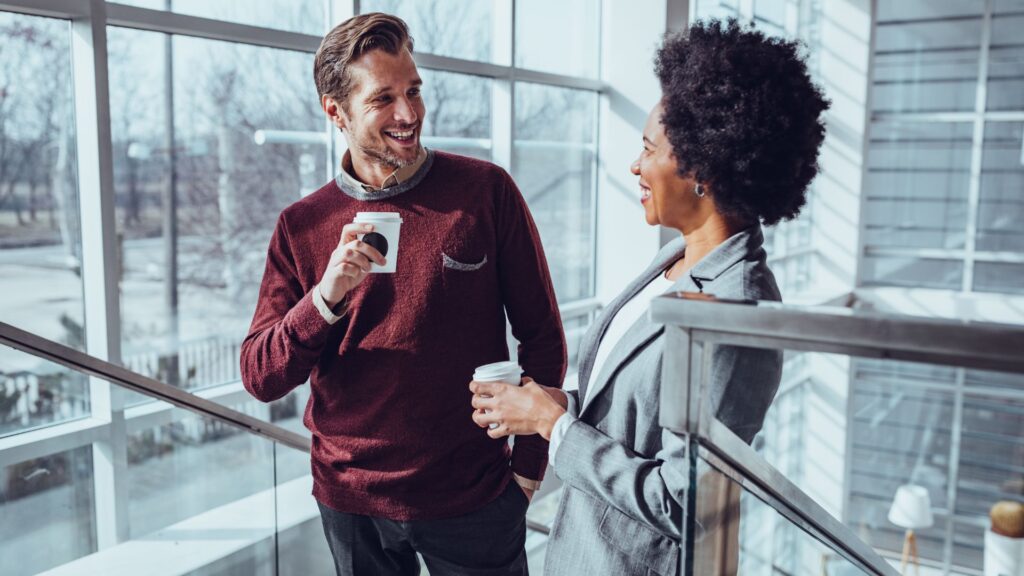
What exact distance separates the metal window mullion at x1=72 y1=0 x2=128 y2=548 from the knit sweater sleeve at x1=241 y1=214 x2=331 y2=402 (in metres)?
0.91

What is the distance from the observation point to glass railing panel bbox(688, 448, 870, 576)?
0.99 meters

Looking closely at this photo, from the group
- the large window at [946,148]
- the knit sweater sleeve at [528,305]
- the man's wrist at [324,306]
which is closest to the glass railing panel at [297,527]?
the knit sweater sleeve at [528,305]

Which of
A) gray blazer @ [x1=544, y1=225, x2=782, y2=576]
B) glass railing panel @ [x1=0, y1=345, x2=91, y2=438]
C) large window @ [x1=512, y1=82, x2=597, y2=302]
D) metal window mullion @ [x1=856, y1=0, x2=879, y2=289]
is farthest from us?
metal window mullion @ [x1=856, y1=0, x2=879, y2=289]

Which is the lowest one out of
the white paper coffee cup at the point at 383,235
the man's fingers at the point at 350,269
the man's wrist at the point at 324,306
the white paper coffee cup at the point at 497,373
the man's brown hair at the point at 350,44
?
the white paper coffee cup at the point at 497,373

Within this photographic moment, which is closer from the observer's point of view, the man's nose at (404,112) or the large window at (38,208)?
the man's nose at (404,112)

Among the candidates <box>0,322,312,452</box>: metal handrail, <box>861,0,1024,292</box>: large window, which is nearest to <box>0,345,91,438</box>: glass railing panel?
<box>0,322,312,452</box>: metal handrail

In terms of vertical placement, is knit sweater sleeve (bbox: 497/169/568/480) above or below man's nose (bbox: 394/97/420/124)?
below

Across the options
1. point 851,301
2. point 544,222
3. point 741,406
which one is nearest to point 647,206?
point 741,406

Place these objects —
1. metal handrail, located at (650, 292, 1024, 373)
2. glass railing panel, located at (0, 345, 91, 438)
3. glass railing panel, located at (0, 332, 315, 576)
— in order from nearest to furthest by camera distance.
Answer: metal handrail, located at (650, 292, 1024, 373), glass railing panel, located at (0, 332, 315, 576), glass railing panel, located at (0, 345, 91, 438)

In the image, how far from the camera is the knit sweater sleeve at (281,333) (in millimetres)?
1642

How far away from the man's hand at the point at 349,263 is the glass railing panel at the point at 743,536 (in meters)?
0.79

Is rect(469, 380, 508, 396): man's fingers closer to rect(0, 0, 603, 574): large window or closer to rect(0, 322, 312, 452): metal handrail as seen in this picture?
rect(0, 322, 312, 452): metal handrail

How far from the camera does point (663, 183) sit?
137cm

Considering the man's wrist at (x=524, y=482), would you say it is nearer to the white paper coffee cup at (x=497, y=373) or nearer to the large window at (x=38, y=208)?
the white paper coffee cup at (x=497, y=373)
